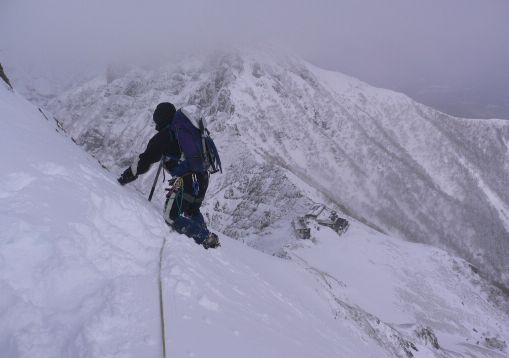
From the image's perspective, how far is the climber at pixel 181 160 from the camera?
8.82 metres

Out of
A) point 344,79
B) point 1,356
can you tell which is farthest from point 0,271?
point 344,79

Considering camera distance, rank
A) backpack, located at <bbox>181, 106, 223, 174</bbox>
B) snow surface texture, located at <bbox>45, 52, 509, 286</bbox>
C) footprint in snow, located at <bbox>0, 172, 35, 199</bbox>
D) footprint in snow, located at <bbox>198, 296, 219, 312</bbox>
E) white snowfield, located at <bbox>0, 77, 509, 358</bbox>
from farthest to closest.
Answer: snow surface texture, located at <bbox>45, 52, 509, 286</bbox> → backpack, located at <bbox>181, 106, 223, 174</bbox> → footprint in snow, located at <bbox>198, 296, 219, 312</bbox> → footprint in snow, located at <bbox>0, 172, 35, 199</bbox> → white snowfield, located at <bbox>0, 77, 509, 358</bbox>

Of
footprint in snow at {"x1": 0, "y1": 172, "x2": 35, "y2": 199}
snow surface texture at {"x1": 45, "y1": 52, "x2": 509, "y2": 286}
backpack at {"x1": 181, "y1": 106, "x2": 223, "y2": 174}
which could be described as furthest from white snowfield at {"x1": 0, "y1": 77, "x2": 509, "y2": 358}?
snow surface texture at {"x1": 45, "y1": 52, "x2": 509, "y2": 286}

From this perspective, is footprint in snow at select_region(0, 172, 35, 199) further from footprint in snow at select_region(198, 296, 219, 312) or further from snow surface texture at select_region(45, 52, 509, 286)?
snow surface texture at select_region(45, 52, 509, 286)

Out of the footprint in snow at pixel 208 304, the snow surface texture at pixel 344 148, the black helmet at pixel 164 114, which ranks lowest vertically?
the snow surface texture at pixel 344 148

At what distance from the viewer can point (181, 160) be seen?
359 inches

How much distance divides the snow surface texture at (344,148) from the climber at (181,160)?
70.0 metres

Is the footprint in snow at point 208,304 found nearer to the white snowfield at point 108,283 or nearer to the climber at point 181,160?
the white snowfield at point 108,283

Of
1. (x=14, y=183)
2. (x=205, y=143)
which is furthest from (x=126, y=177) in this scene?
(x=14, y=183)

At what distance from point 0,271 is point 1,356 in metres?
1.04

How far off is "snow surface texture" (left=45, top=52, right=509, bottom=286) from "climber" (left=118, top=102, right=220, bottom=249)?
70.0 meters

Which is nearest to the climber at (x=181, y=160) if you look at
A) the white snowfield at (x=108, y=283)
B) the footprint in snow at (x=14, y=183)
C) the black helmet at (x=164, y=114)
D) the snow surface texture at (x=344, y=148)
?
the black helmet at (x=164, y=114)

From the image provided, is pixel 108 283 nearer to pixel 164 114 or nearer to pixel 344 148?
pixel 164 114

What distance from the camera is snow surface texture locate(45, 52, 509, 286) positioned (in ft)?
376
